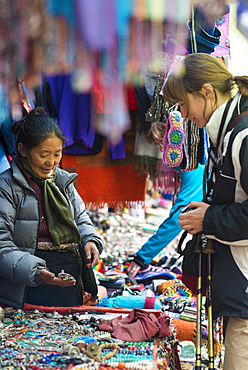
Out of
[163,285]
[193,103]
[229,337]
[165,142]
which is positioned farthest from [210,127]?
[163,285]

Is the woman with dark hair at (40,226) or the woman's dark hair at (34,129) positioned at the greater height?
the woman's dark hair at (34,129)

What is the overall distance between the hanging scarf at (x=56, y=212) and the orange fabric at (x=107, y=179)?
1.54m

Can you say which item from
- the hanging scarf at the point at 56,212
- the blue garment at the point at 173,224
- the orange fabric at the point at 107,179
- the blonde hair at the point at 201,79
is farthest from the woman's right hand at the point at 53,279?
the orange fabric at the point at 107,179

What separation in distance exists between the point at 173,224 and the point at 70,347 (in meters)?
2.32

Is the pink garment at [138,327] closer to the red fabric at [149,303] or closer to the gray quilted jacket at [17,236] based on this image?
the gray quilted jacket at [17,236]

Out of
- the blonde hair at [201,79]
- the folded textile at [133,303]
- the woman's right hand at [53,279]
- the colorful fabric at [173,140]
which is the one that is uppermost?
the blonde hair at [201,79]

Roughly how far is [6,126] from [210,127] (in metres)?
1.67

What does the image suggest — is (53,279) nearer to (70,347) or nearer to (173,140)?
(70,347)

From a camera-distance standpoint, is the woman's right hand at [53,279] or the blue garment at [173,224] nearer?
the woman's right hand at [53,279]

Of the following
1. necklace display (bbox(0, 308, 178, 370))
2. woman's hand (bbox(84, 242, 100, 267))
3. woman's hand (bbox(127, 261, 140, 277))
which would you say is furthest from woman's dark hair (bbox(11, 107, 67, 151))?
woman's hand (bbox(127, 261, 140, 277))

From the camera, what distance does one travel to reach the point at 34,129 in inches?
107

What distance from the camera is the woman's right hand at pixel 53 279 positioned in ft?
7.97

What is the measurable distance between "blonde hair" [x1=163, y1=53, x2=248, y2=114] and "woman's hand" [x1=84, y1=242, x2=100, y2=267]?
44.8 inches

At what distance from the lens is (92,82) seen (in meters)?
1.25
